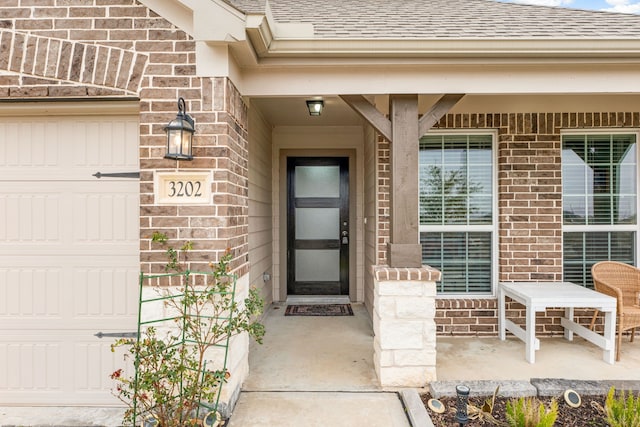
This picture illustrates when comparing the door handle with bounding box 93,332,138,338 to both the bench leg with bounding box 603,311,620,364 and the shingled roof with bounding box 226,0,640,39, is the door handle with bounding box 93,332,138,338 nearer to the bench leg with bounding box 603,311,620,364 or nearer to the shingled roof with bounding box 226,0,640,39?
the shingled roof with bounding box 226,0,640,39

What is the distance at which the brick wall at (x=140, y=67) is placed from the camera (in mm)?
2484

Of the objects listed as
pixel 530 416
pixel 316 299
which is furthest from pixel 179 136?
pixel 316 299

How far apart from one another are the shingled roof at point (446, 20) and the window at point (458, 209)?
1130mm

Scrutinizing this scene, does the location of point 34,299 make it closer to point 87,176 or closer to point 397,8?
point 87,176

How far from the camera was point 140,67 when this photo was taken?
250cm

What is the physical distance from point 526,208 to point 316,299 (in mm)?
2947

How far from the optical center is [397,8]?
3.76 meters

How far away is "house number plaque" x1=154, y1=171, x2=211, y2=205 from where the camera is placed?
2475mm

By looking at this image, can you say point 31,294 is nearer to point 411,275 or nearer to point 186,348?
point 186,348

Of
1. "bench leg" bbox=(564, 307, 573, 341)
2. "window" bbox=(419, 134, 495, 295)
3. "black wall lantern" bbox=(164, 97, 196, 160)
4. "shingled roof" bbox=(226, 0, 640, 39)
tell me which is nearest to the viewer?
"black wall lantern" bbox=(164, 97, 196, 160)

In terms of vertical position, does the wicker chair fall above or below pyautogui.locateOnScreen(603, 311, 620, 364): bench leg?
above

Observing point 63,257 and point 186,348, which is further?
point 63,257

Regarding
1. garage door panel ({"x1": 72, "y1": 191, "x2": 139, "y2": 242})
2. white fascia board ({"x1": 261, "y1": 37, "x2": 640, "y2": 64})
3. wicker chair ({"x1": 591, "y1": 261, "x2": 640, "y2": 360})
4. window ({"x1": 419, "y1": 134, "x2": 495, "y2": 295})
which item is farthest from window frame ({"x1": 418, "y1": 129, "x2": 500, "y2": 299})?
garage door panel ({"x1": 72, "y1": 191, "x2": 139, "y2": 242})

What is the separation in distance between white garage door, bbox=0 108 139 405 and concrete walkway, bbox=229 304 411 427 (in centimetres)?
110
